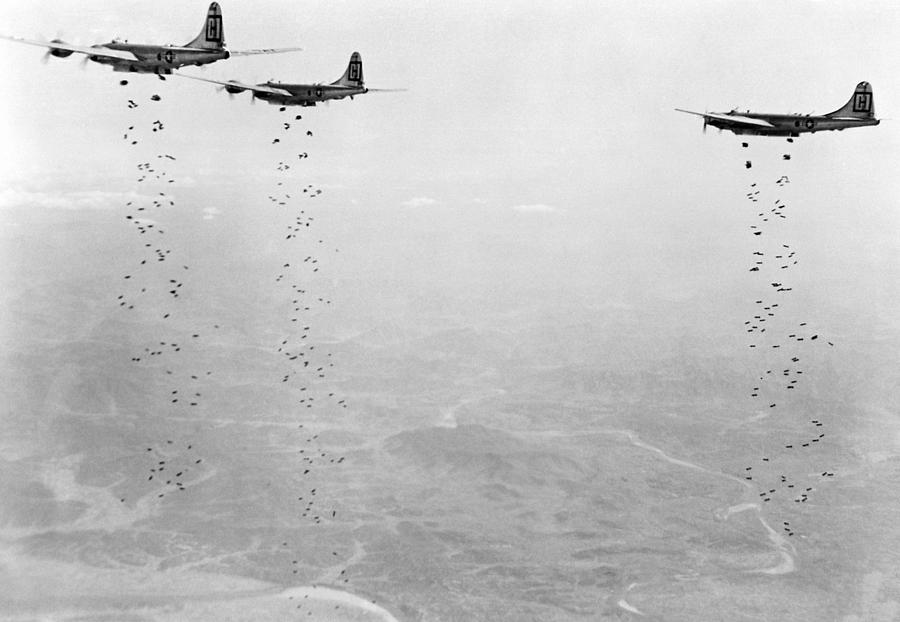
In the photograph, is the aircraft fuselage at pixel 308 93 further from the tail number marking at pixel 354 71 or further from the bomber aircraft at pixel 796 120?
the bomber aircraft at pixel 796 120

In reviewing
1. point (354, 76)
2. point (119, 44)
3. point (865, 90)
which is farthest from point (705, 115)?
point (119, 44)

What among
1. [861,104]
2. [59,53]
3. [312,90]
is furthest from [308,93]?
[861,104]

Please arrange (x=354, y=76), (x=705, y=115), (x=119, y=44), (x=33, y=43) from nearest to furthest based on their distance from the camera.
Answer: (x=33, y=43) → (x=119, y=44) → (x=705, y=115) → (x=354, y=76)

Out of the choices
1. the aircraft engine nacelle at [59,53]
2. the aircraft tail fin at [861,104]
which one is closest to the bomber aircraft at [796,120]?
the aircraft tail fin at [861,104]

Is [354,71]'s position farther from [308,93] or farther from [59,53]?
[59,53]

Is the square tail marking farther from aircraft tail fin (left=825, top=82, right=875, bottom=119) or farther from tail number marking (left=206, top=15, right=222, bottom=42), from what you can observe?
tail number marking (left=206, top=15, right=222, bottom=42)

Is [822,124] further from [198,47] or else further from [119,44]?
[119,44]
